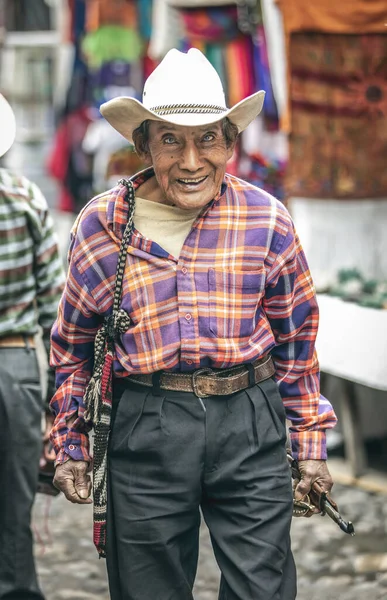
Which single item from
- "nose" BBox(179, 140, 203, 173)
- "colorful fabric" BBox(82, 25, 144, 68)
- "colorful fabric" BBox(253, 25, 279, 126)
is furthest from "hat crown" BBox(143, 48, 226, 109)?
"colorful fabric" BBox(82, 25, 144, 68)

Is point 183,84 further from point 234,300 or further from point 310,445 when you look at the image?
point 310,445

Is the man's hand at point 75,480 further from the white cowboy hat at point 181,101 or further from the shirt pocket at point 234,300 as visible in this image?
the white cowboy hat at point 181,101

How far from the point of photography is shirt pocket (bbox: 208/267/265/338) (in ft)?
8.95

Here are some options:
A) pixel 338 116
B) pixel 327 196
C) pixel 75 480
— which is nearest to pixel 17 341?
pixel 75 480

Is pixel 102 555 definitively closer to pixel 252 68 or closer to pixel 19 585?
pixel 19 585

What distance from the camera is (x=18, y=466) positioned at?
3748mm

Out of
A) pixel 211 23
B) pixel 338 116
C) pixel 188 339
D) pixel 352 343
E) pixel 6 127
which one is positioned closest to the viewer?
pixel 188 339

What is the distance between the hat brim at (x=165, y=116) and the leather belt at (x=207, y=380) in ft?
2.36

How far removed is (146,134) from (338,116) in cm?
350

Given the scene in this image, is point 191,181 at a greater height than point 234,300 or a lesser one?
greater

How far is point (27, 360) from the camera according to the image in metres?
3.77

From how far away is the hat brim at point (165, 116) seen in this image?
2693mm

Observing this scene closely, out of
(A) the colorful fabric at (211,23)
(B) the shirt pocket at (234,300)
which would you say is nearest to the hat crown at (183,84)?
(B) the shirt pocket at (234,300)

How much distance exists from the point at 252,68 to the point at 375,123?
169 cm
